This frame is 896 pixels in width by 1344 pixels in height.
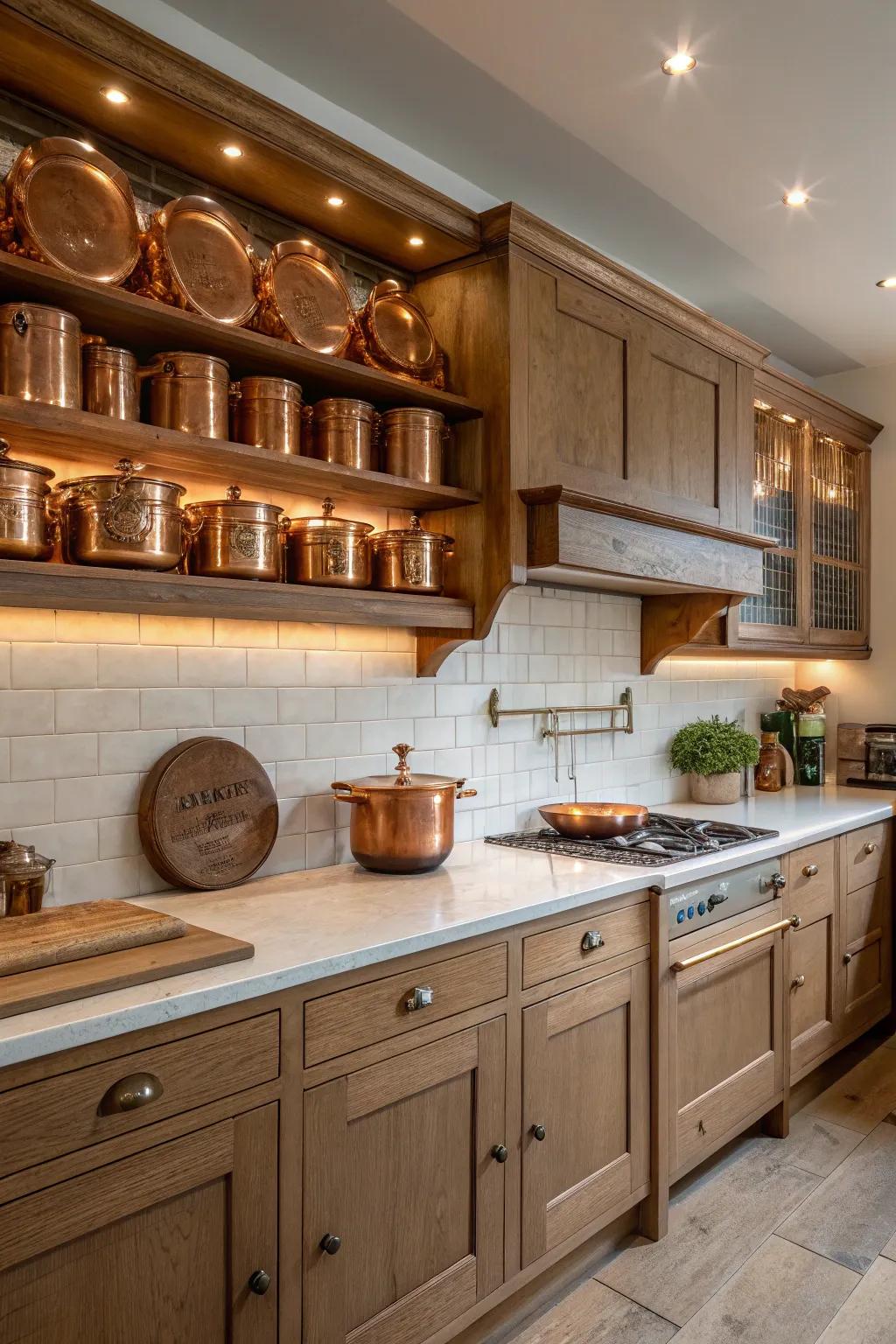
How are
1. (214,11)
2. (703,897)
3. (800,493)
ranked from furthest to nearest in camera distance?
(800,493) → (703,897) → (214,11)

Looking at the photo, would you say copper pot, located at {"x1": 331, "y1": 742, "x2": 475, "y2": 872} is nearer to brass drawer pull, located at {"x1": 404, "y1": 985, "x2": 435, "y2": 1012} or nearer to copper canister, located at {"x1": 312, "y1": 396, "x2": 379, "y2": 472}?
brass drawer pull, located at {"x1": 404, "y1": 985, "x2": 435, "y2": 1012}

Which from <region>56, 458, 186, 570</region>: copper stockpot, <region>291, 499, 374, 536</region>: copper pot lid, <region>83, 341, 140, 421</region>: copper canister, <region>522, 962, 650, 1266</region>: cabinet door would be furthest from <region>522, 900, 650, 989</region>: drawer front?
<region>83, 341, 140, 421</region>: copper canister

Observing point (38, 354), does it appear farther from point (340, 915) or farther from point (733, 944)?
point (733, 944)

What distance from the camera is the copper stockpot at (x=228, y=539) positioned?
193cm

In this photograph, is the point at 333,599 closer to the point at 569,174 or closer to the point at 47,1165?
the point at 47,1165

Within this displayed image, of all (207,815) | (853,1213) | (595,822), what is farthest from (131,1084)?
(853,1213)

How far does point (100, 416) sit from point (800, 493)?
3.15 m

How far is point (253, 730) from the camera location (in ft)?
7.39

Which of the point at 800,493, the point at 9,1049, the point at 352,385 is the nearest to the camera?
the point at 9,1049

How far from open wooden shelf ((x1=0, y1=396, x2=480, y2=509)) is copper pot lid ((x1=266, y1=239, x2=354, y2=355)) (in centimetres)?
30

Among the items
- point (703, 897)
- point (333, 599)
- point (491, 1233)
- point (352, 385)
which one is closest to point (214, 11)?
point (352, 385)

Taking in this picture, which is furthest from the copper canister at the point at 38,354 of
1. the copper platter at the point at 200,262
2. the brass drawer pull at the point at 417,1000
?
the brass drawer pull at the point at 417,1000

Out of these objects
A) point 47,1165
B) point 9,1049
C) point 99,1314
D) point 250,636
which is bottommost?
point 99,1314

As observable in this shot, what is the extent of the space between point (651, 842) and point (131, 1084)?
168 cm
